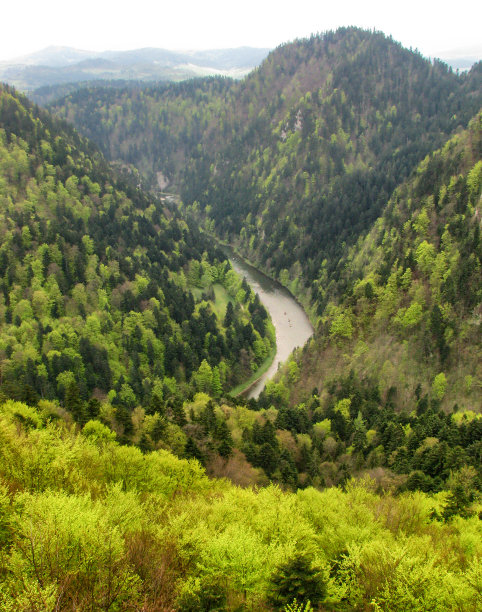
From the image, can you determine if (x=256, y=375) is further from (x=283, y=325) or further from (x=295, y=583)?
(x=295, y=583)

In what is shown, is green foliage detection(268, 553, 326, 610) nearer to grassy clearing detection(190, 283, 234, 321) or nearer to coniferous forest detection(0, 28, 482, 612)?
coniferous forest detection(0, 28, 482, 612)

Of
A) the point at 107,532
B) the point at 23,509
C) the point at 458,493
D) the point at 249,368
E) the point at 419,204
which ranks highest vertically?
the point at 419,204

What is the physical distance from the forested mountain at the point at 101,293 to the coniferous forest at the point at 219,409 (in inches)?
28.3

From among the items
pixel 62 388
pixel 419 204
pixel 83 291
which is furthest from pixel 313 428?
pixel 419 204

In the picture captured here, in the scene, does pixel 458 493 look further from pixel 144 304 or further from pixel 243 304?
pixel 243 304

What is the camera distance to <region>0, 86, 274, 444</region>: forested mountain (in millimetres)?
Result: 114812

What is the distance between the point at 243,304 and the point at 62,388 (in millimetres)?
76471

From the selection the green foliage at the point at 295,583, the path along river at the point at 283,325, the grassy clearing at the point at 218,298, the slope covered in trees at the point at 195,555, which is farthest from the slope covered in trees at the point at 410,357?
the green foliage at the point at 295,583

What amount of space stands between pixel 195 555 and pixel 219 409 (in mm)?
58970

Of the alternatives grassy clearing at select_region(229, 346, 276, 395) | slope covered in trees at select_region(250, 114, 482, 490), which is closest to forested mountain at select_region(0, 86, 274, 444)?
grassy clearing at select_region(229, 346, 276, 395)

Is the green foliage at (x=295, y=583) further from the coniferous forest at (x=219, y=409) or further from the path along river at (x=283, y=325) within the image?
the path along river at (x=283, y=325)

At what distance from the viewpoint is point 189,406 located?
293ft

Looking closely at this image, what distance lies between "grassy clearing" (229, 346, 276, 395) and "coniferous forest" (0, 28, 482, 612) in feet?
4.36

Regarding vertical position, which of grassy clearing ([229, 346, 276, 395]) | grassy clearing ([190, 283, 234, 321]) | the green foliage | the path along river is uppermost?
the green foliage
